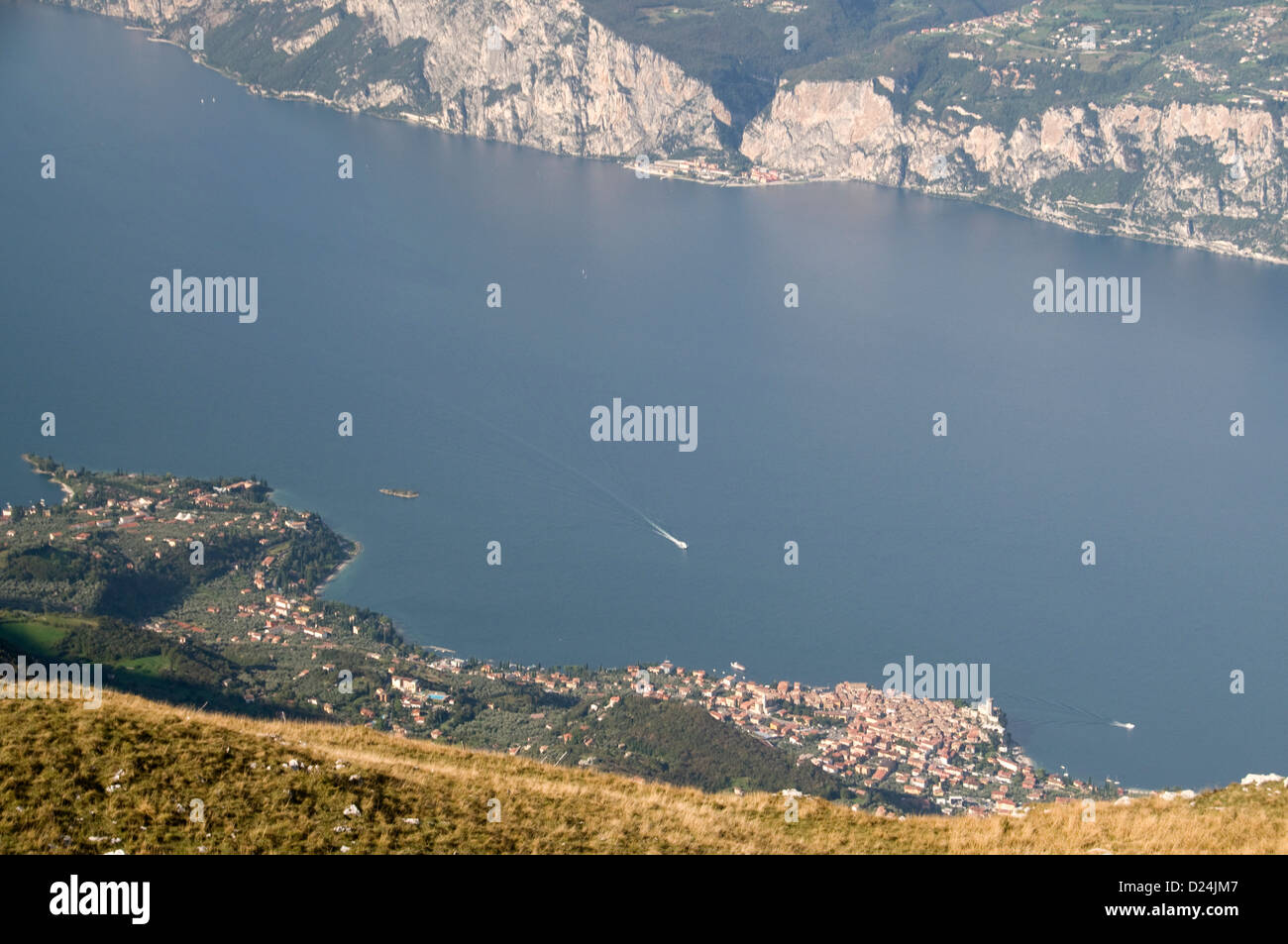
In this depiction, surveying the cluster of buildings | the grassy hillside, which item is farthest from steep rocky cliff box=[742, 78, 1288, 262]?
the grassy hillside

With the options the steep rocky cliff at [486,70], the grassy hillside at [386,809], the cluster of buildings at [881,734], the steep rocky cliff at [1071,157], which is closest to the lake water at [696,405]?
the cluster of buildings at [881,734]

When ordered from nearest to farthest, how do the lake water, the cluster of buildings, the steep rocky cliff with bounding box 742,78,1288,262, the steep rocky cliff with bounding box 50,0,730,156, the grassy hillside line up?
1. the grassy hillside
2. the cluster of buildings
3. the lake water
4. the steep rocky cliff with bounding box 742,78,1288,262
5. the steep rocky cliff with bounding box 50,0,730,156

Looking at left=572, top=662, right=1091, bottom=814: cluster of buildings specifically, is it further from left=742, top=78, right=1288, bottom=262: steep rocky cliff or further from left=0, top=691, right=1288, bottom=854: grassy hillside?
left=742, top=78, right=1288, bottom=262: steep rocky cliff

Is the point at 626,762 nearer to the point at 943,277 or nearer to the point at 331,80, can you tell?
the point at 943,277

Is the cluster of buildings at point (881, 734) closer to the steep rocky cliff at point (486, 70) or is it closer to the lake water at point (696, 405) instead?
the lake water at point (696, 405)

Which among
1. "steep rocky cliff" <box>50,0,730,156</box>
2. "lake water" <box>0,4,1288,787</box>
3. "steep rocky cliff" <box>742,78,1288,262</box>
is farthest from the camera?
"steep rocky cliff" <box>50,0,730,156</box>

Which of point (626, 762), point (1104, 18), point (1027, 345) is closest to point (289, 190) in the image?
point (1027, 345)
